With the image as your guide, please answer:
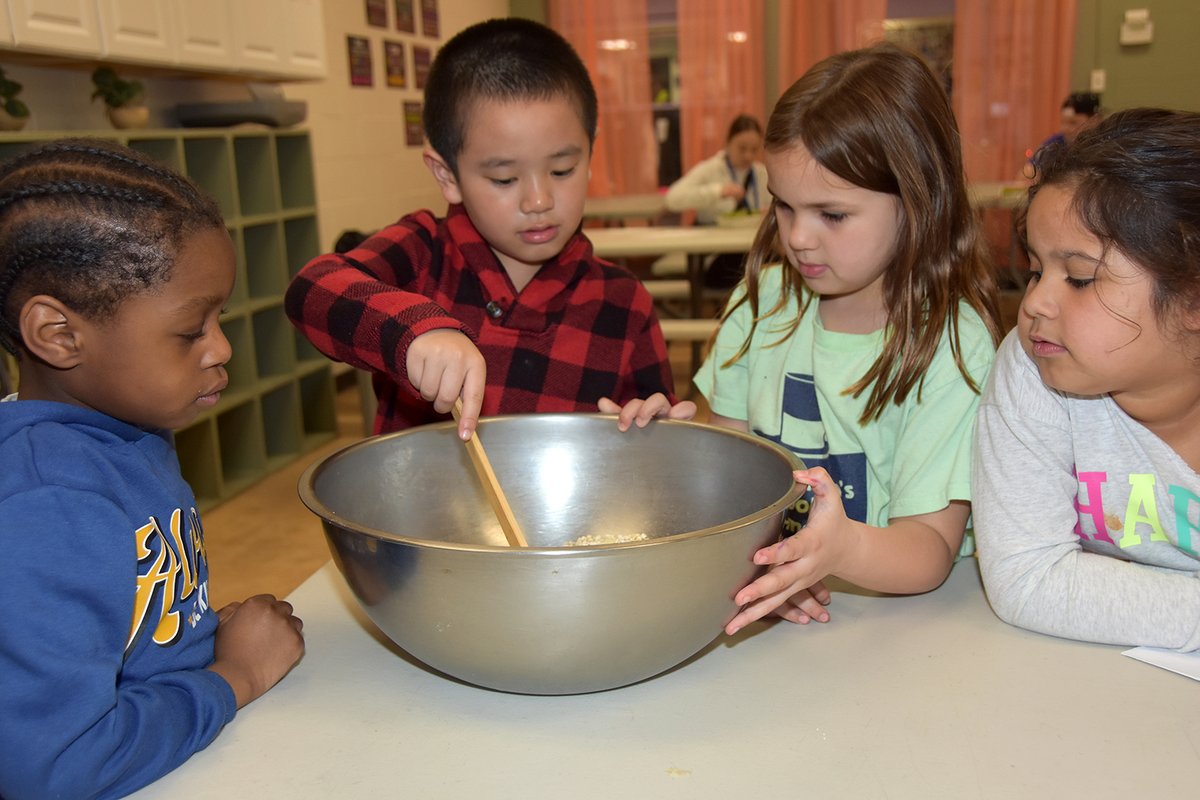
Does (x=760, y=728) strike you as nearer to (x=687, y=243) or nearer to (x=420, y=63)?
(x=687, y=243)

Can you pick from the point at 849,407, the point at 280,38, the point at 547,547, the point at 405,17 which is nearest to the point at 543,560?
the point at 547,547

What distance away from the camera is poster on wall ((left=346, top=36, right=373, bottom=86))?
15.5ft

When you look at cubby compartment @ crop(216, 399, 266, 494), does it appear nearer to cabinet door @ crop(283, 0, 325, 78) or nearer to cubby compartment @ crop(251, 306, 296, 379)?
cubby compartment @ crop(251, 306, 296, 379)

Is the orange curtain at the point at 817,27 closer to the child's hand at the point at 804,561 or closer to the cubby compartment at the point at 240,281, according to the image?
the cubby compartment at the point at 240,281

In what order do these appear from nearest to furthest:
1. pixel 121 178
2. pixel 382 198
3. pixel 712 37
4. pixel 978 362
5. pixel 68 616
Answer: pixel 68 616
pixel 121 178
pixel 978 362
pixel 382 198
pixel 712 37

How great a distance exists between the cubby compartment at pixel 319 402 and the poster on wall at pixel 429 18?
8.57 ft

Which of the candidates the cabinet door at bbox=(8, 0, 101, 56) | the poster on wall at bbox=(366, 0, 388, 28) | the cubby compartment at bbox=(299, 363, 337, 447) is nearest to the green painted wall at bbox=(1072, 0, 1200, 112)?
the poster on wall at bbox=(366, 0, 388, 28)

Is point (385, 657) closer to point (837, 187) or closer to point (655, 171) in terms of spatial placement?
point (837, 187)

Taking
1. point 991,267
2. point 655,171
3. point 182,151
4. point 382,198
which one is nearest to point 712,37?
point 655,171

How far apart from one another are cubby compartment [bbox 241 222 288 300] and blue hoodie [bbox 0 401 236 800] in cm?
295

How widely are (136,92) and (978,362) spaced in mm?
2668

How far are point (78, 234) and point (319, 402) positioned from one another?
327cm

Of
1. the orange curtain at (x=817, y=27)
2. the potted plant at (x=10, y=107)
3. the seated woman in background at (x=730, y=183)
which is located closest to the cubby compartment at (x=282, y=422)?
the potted plant at (x=10, y=107)

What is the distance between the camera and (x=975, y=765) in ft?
1.95
